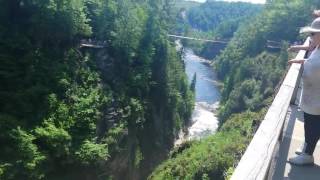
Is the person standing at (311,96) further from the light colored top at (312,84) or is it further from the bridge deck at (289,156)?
the bridge deck at (289,156)

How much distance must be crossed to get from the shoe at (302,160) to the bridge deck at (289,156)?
69 millimetres

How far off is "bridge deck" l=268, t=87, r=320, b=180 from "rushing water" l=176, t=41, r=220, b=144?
46.4 metres

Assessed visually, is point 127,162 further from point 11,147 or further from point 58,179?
point 11,147

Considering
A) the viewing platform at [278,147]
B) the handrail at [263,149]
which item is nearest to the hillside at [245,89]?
the viewing platform at [278,147]

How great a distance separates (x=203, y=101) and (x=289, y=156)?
85937 mm

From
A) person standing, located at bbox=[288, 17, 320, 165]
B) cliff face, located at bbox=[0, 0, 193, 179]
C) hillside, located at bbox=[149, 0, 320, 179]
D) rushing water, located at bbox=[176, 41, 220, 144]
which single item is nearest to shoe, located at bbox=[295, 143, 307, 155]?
person standing, located at bbox=[288, 17, 320, 165]

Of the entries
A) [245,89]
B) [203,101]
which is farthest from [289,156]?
[203,101]

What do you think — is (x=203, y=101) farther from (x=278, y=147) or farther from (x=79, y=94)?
(x=278, y=147)

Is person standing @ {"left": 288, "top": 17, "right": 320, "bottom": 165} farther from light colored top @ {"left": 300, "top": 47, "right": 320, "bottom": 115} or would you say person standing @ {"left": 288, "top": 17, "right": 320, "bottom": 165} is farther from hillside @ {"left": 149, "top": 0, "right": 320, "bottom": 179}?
hillside @ {"left": 149, "top": 0, "right": 320, "bottom": 179}

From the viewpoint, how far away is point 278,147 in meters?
7.06

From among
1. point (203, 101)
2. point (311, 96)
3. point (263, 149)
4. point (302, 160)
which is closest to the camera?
point (263, 149)

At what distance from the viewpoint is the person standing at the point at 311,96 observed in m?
5.90

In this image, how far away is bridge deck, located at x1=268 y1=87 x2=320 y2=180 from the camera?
6.14 metres

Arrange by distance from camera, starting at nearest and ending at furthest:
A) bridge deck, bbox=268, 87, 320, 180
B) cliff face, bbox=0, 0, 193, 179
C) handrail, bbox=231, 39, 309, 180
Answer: handrail, bbox=231, 39, 309, 180 → bridge deck, bbox=268, 87, 320, 180 → cliff face, bbox=0, 0, 193, 179
